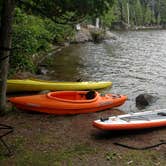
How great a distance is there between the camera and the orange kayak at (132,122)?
31.9 feet

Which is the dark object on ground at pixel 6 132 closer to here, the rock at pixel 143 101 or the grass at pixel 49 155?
the grass at pixel 49 155

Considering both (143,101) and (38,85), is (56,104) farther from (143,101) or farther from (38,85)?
(143,101)

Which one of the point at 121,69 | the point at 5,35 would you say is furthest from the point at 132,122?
the point at 121,69

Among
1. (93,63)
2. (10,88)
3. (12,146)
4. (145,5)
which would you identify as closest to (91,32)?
(93,63)

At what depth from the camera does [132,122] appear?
1016 centimetres

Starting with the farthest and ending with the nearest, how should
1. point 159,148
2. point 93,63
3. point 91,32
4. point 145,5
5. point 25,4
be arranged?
point 145,5, point 91,32, point 93,63, point 25,4, point 159,148

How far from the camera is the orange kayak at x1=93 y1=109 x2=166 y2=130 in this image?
973cm

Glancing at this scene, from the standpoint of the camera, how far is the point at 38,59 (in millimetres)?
25641

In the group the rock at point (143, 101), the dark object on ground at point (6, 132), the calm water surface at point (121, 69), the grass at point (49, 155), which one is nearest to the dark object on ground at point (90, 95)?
the calm water surface at point (121, 69)

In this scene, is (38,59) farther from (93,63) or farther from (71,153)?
(71,153)

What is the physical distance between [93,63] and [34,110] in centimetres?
1612

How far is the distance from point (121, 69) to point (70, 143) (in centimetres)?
1643

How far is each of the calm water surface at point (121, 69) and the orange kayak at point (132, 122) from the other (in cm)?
317

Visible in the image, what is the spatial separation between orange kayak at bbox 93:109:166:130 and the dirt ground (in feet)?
0.69
